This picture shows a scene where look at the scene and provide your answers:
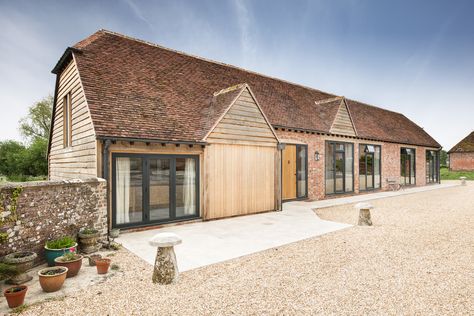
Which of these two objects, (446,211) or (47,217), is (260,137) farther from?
(446,211)

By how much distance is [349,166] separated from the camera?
16969 millimetres

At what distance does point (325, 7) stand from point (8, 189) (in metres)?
20.1

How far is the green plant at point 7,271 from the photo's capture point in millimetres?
4441

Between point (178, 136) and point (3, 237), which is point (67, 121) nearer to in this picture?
point (178, 136)

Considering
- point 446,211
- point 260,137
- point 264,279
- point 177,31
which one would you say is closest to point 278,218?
point 260,137

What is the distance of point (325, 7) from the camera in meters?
18.5

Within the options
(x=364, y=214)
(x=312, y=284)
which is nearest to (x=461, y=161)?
(x=364, y=214)

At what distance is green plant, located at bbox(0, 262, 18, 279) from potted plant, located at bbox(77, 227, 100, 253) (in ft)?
5.20

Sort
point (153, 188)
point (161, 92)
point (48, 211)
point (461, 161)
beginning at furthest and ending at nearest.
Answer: point (461, 161) < point (161, 92) < point (153, 188) < point (48, 211)

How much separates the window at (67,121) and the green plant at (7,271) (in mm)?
6316

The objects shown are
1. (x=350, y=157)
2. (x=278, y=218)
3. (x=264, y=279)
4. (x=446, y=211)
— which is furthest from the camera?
(x=350, y=157)

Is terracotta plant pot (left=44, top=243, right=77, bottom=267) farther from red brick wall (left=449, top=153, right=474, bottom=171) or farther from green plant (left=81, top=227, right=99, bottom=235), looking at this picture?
red brick wall (left=449, top=153, right=474, bottom=171)

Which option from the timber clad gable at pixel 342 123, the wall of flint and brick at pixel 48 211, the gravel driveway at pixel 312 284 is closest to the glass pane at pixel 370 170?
the timber clad gable at pixel 342 123

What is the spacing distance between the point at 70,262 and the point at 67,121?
24.6ft
